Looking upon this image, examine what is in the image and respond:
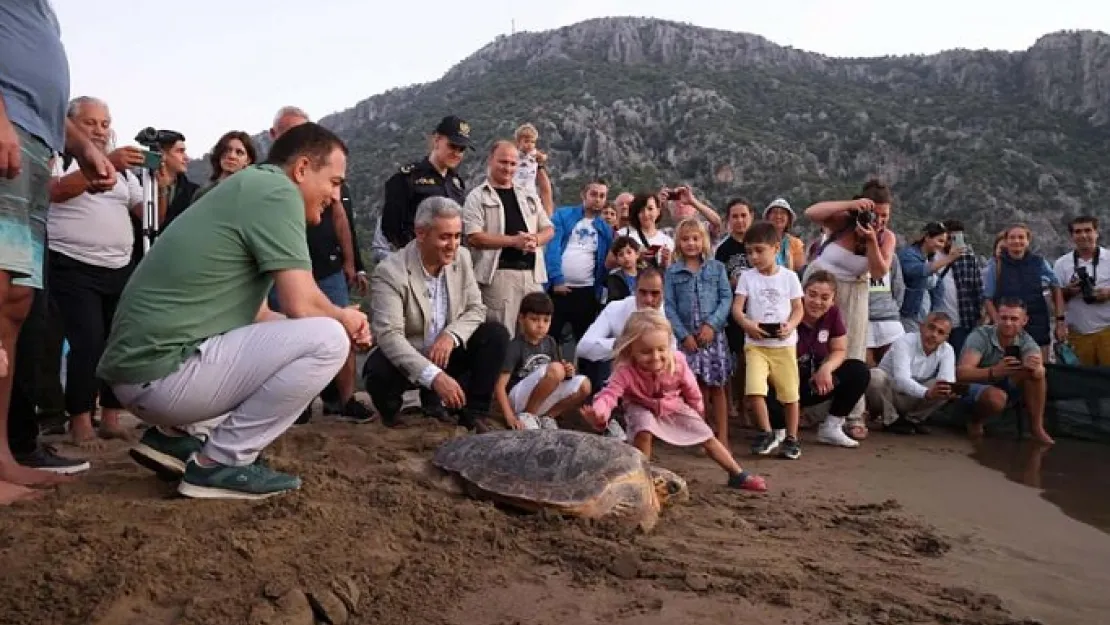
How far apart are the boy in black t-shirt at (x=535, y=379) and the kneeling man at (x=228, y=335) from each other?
2018 mm

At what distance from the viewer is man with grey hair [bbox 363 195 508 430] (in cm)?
441

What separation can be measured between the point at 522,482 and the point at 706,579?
0.92m

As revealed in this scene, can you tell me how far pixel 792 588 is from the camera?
2520 millimetres

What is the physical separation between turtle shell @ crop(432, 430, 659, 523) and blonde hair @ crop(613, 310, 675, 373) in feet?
2.40

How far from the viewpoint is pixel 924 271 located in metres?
6.88

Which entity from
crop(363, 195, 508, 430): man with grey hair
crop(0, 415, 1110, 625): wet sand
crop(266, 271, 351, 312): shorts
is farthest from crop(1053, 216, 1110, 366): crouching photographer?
crop(266, 271, 351, 312): shorts

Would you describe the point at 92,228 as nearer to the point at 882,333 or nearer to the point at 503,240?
the point at 503,240

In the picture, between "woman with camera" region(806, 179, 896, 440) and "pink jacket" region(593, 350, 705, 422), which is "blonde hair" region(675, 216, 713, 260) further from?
"pink jacket" region(593, 350, 705, 422)

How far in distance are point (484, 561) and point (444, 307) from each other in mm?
2332

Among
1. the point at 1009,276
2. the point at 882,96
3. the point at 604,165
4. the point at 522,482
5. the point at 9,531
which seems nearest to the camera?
the point at 9,531

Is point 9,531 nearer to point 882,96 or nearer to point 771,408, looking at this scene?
point 771,408

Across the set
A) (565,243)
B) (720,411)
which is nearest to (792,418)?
(720,411)

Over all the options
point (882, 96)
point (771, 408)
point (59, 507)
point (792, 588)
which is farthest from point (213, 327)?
point (882, 96)

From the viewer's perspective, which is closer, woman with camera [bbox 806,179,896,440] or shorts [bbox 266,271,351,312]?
shorts [bbox 266,271,351,312]
